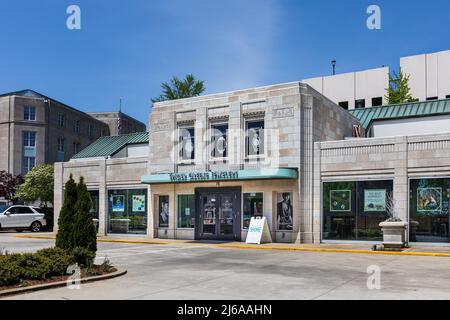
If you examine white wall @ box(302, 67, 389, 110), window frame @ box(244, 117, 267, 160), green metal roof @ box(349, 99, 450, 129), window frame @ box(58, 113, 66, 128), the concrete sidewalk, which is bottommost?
the concrete sidewalk

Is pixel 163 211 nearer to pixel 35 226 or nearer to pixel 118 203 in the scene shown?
pixel 118 203

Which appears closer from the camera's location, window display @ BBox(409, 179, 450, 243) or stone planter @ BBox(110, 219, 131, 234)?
window display @ BBox(409, 179, 450, 243)

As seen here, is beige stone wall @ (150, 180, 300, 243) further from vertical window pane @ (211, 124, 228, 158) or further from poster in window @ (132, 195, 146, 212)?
vertical window pane @ (211, 124, 228, 158)

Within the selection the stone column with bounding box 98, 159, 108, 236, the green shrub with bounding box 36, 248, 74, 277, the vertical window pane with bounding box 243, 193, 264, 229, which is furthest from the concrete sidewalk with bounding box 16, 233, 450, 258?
the green shrub with bounding box 36, 248, 74, 277

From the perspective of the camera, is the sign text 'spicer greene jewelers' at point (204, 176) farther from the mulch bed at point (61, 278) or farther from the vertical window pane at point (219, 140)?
the mulch bed at point (61, 278)

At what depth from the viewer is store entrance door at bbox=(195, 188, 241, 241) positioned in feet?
79.7

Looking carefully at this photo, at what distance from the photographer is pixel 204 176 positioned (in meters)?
23.8

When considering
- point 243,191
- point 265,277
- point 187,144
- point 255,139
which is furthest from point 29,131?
point 265,277

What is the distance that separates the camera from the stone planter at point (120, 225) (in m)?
28.7

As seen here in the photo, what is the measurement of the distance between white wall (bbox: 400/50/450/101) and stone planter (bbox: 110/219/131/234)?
37.9m

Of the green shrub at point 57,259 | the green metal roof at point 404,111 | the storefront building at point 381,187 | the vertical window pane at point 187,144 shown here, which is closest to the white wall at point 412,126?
the green metal roof at point 404,111

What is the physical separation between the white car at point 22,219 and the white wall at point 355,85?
1421 inches

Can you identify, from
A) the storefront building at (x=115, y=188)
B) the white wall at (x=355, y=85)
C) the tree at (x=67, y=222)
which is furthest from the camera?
the white wall at (x=355, y=85)
